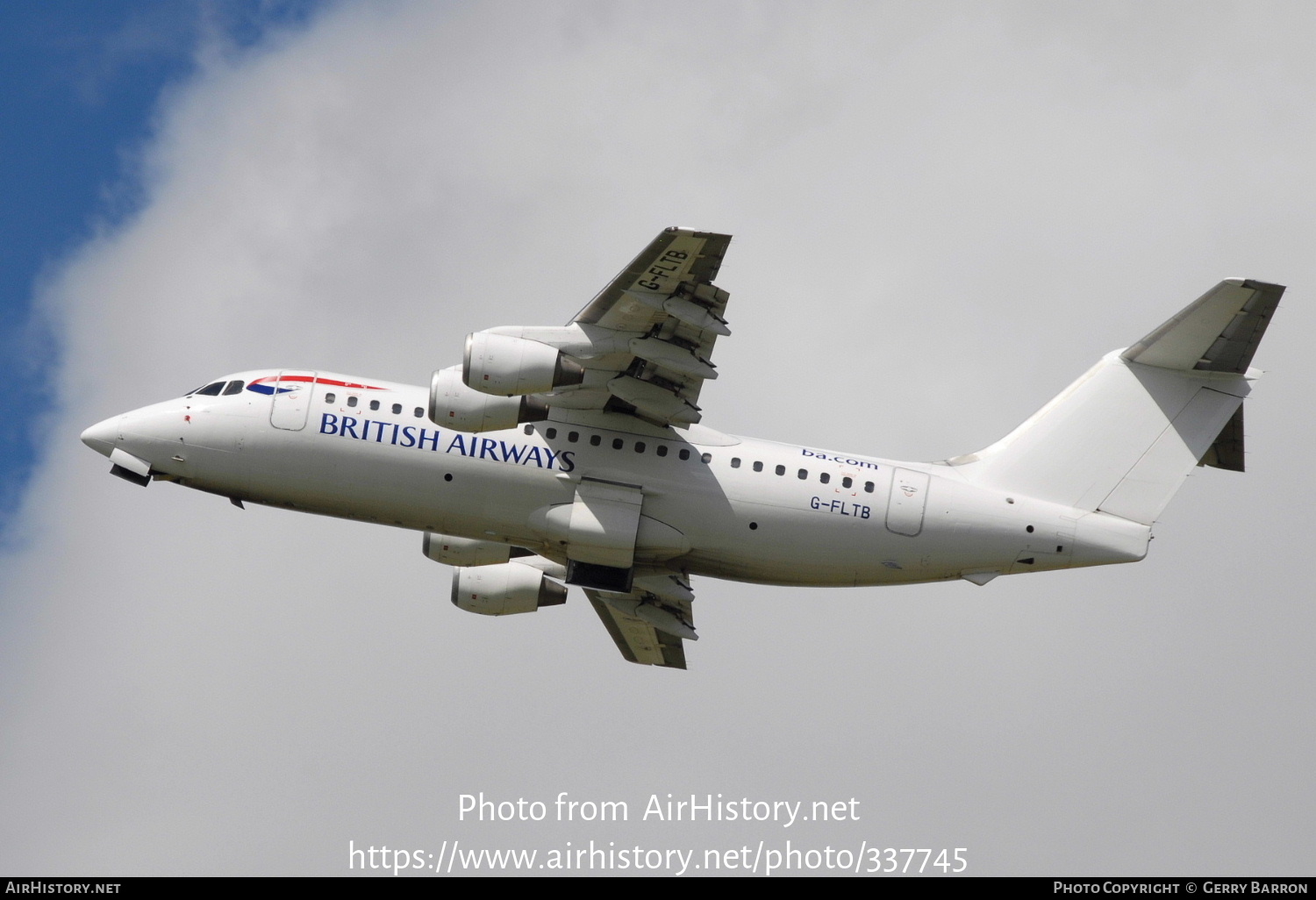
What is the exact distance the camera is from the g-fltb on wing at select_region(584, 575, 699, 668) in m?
23.4

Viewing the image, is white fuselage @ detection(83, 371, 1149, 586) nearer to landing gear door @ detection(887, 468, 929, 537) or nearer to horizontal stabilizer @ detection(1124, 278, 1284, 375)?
landing gear door @ detection(887, 468, 929, 537)

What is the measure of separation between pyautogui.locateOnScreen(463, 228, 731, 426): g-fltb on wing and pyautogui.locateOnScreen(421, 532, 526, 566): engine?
11.3ft

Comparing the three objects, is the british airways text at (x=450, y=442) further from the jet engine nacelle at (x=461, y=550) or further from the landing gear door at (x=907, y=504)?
the landing gear door at (x=907, y=504)

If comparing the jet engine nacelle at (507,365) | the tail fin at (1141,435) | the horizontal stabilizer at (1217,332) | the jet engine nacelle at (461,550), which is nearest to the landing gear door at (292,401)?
the jet engine nacelle at (507,365)

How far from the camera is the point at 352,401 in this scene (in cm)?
2184

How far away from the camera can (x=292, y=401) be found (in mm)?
21906

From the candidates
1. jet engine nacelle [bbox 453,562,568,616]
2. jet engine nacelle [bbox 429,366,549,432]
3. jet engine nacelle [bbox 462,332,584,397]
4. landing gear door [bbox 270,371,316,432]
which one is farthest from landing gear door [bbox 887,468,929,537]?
landing gear door [bbox 270,371,316,432]

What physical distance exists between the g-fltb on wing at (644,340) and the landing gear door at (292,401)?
2.90 m

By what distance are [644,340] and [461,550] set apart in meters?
5.34

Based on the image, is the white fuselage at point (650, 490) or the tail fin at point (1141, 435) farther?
the tail fin at point (1141, 435)

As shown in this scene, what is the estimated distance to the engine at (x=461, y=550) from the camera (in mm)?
24156

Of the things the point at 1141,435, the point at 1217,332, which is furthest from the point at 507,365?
the point at 1217,332

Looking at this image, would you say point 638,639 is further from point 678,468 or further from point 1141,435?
point 1141,435

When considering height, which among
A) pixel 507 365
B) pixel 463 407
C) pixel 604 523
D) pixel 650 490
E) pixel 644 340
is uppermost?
pixel 644 340
